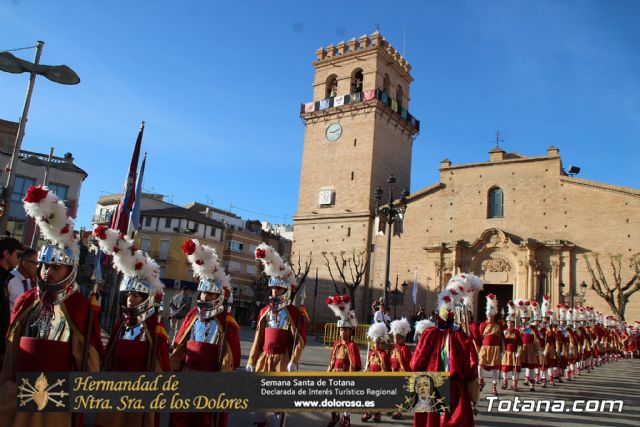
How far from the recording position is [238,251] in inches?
2413

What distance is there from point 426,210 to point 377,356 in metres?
31.4

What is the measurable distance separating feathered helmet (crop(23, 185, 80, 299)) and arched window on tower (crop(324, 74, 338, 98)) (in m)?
41.7

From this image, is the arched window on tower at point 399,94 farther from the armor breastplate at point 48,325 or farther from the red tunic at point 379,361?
the armor breastplate at point 48,325

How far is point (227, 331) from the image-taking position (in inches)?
227

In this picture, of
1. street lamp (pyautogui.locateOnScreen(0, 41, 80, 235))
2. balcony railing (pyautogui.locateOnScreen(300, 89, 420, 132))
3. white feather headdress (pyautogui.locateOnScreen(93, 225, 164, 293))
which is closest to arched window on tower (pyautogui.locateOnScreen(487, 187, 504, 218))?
balcony railing (pyautogui.locateOnScreen(300, 89, 420, 132))

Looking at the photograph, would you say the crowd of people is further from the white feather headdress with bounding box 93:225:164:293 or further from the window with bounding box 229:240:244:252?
the window with bounding box 229:240:244:252

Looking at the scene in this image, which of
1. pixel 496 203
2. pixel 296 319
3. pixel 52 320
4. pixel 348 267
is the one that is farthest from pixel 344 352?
pixel 348 267

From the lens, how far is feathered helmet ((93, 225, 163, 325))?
5.10 meters

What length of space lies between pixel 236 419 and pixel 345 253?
32.9 metres

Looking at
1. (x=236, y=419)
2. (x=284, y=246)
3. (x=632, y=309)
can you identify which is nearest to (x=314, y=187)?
(x=632, y=309)

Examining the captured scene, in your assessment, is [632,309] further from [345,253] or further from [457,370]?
[457,370]

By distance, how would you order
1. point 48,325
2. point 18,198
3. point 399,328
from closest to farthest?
1. point 48,325
2. point 399,328
3. point 18,198

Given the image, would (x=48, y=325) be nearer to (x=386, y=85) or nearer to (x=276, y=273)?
(x=276, y=273)

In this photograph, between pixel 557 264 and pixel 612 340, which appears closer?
pixel 612 340
